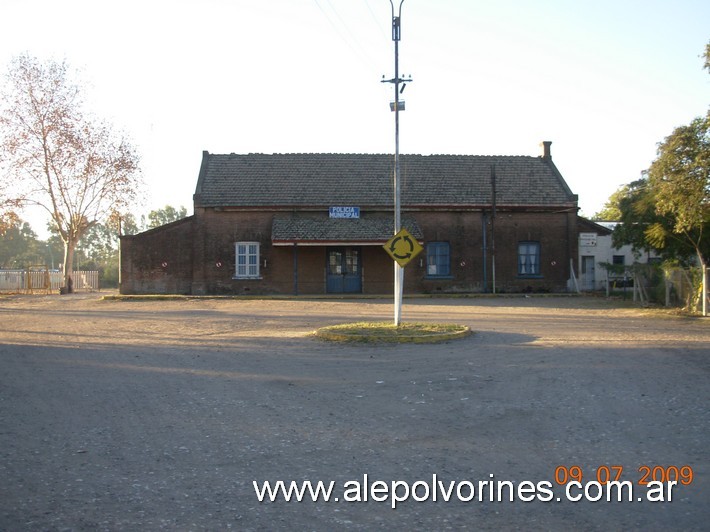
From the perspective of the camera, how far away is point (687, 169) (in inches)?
752

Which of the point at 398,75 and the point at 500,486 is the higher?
the point at 398,75

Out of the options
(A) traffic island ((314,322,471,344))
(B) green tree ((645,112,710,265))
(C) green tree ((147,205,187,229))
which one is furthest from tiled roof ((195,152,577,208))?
(C) green tree ((147,205,187,229))

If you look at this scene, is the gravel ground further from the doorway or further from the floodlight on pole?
the doorway

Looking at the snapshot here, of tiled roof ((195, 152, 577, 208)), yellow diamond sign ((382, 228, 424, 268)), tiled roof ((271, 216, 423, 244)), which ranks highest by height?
tiled roof ((195, 152, 577, 208))

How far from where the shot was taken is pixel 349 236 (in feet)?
104

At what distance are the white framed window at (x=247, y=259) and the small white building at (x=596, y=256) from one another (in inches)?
638

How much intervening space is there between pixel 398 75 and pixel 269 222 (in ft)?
57.5

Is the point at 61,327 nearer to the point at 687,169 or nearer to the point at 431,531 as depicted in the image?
the point at 431,531

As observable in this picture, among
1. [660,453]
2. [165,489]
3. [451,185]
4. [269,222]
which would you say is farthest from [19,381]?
[451,185]

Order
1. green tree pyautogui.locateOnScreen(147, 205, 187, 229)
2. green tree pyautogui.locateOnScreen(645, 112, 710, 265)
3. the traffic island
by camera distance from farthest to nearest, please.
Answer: green tree pyautogui.locateOnScreen(147, 205, 187, 229), green tree pyautogui.locateOnScreen(645, 112, 710, 265), the traffic island

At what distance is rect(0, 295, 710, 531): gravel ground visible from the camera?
16.3 feet

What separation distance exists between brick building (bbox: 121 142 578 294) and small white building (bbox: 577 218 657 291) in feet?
3.57

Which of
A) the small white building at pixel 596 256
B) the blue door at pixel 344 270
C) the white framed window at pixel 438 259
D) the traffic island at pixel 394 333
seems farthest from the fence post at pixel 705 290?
the blue door at pixel 344 270

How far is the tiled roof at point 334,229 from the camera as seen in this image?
1241 inches
